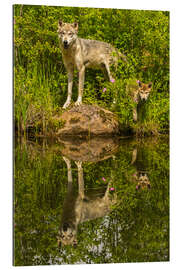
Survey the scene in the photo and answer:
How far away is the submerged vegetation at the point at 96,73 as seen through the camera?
533 cm

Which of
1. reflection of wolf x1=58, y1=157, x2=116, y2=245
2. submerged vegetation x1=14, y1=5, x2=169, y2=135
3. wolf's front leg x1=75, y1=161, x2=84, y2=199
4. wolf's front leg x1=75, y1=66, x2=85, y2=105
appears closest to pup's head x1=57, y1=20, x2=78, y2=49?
submerged vegetation x1=14, y1=5, x2=169, y2=135

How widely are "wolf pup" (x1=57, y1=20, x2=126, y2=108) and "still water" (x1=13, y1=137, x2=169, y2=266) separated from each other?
245 centimetres

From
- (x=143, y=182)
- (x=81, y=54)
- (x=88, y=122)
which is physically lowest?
(x=143, y=182)

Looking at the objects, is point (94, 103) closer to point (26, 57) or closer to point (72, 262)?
point (26, 57)

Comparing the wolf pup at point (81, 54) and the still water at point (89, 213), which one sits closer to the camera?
the still water at point (89, 213)

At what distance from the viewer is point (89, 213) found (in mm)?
2727

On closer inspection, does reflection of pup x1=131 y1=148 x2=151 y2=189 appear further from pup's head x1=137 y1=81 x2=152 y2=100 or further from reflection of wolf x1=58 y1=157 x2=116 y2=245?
pup's head x1=137 y1=81 x2=152 y2=100

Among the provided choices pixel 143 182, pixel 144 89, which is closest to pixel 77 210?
pixel 143 182

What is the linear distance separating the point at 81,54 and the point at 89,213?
4037 mm

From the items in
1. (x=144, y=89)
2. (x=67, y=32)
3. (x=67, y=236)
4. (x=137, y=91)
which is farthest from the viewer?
(x=137, y=91)

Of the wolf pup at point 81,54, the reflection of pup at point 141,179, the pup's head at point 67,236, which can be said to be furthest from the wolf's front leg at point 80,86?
the pup's head at point 67,236

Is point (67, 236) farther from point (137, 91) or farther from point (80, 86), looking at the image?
point (80, 86)

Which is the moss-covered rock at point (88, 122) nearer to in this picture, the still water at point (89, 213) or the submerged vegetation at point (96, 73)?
the submerged vegetation at point (96, 73)

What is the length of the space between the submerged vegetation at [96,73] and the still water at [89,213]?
6.20ft
